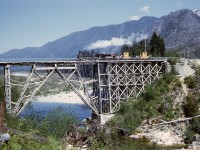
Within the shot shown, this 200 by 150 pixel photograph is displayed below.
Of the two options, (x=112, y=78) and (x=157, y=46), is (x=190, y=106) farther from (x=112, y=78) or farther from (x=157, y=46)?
(x=157, y=46)

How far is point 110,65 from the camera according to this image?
61.1 meters

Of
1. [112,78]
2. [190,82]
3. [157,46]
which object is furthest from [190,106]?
[157,46]

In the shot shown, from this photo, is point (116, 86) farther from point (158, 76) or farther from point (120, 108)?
point (158, 76)

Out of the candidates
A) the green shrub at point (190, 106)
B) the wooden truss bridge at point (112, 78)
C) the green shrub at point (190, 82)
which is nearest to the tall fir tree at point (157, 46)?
the wooden truss bridge at point (112, 78)

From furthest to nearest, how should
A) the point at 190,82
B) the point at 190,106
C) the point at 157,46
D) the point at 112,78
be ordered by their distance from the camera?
the point at 157,46
the point at 190,82
the point at 112,78
the point at 190,106

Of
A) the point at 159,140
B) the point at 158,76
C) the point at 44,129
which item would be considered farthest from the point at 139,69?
the point at 44,129

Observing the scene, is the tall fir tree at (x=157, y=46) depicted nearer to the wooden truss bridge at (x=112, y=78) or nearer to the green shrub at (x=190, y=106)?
the wooden truss bridge at (x=112, y=78)

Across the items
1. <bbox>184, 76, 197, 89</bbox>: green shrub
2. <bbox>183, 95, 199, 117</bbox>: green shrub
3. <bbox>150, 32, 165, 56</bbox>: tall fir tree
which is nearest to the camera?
<bbox>183, 95, 199, 117</bbox>: green shrub

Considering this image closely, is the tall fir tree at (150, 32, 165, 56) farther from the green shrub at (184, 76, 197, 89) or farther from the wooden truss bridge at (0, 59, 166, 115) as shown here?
the green shrub at (184, 76, 197, 89)

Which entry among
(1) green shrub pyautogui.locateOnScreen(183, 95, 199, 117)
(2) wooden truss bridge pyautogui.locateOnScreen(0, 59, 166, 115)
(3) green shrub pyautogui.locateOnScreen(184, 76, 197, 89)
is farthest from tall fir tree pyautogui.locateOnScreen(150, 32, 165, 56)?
(1) green shrub pyautogui.locateOnScreen(183, 95, 199, 117)

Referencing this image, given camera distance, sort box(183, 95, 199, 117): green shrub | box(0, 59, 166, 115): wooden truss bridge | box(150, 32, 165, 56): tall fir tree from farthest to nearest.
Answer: box(150, 32, 165, 56): tall fir tree
box(0, 59, 166, 115): wooden truss bridge
box(183, 95, 199, 117): green shrub

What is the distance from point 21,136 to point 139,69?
5136 cm

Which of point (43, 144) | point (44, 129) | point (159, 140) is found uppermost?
point (43, 144)

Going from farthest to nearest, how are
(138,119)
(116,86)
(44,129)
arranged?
(116,86), (138,119), (44,129)
